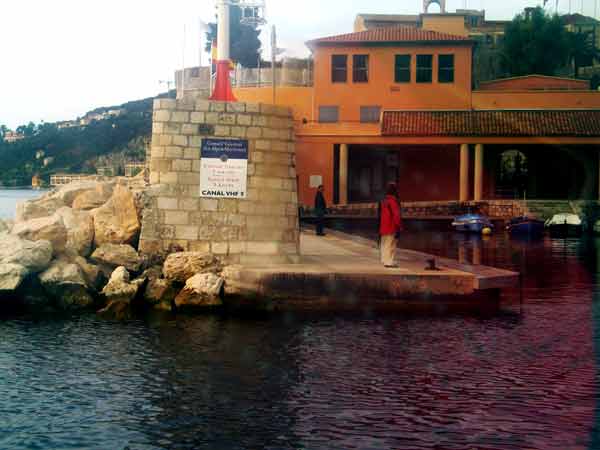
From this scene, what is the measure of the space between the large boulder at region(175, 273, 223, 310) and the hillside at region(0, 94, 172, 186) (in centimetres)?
8301

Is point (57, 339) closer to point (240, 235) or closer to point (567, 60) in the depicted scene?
point (240, 235)

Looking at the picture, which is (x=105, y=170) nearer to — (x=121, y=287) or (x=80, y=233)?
(x=80, y=233)

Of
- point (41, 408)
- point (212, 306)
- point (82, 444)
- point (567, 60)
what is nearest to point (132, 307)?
point (212, 306)

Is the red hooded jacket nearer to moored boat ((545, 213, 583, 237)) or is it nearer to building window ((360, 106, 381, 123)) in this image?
moored boat ((545, 213, 583, 237))

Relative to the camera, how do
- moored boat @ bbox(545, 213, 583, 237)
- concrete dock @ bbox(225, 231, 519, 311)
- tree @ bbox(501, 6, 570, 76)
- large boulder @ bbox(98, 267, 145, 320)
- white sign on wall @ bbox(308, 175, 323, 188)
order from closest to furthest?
1. large boulder @ bbox(98, 267, 145, 320)
2. concrete dock @ bbox(225, 231, 519, 311)
3. moored boat @ bbox(545, 213, 583, 237)
4. white sign on wall @ bbox(308, 175, 323, 188)
5. tree @ bbox(501, 6, 570, 76)

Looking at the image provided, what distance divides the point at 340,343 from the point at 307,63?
46.0 metres

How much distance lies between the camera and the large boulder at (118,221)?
16969 mm

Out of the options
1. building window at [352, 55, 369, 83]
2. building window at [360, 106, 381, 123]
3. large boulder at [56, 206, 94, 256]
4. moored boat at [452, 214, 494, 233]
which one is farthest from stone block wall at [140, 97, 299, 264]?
building window at [352, 55, 369, 83]

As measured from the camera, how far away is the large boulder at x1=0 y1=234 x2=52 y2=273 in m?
15.2

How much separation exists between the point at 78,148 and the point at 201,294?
105 m

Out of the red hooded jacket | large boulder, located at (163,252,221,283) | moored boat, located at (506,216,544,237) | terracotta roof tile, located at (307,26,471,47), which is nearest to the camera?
large boulder, located at (163,252,221,283)

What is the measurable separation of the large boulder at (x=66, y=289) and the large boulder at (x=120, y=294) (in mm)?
412

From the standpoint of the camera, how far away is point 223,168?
15953mm

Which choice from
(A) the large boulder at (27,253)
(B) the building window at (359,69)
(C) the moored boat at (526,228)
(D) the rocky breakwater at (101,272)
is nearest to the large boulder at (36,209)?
(D) the rocky breakwater at (101,272)
